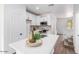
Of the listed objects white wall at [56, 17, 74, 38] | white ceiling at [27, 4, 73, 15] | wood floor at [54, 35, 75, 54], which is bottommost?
wood floor at [54, 35, 75, 54]

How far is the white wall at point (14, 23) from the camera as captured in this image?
145 centimetres

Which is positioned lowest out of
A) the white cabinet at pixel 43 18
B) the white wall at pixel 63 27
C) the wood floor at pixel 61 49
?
the wood floor at pixel 61 49

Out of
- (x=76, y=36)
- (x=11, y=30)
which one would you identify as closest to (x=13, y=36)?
(x=11, y=30)

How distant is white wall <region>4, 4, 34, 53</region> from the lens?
1.45m

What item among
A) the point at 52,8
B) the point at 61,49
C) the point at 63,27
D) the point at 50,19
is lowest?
the point at 61,49

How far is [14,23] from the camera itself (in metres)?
1.46

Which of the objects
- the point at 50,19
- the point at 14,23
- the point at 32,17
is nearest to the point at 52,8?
the point at 50,19

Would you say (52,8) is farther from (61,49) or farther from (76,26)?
(61,49)

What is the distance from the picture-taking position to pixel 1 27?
4.83ft

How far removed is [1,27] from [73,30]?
2.94 ft

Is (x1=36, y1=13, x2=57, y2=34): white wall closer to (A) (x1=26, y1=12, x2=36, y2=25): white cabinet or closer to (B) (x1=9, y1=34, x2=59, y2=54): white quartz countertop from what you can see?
(A) (x1=26, y1=12, x2=36, y2=25): white cabinet

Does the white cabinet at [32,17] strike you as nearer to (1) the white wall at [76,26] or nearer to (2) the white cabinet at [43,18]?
(2) the white cabinet at [43,18]

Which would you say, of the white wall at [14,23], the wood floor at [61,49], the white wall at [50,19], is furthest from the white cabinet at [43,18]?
the wood floor at [61,49]

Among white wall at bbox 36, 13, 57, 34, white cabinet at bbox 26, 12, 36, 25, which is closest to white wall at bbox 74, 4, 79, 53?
white wall at bbox 36, 13, 57, 34
